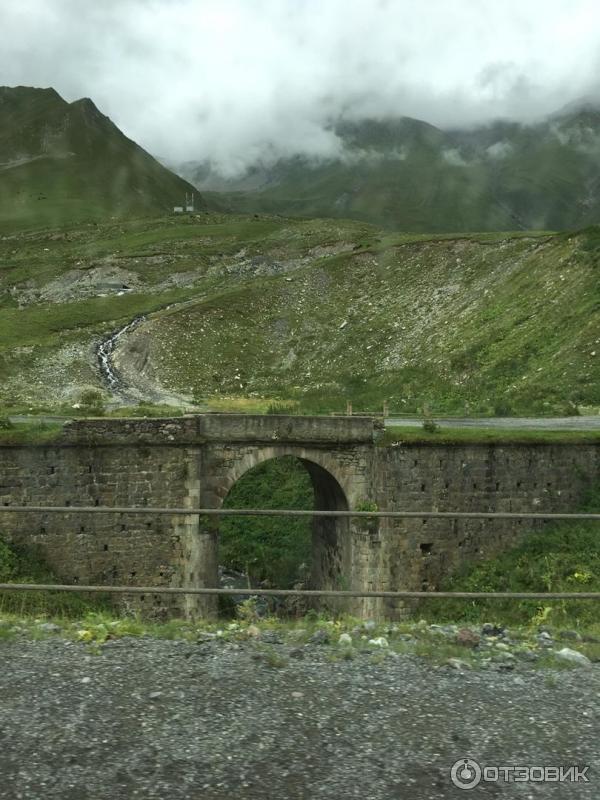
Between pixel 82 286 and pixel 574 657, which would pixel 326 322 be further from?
pixel 574 657

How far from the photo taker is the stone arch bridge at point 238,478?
60.5ft

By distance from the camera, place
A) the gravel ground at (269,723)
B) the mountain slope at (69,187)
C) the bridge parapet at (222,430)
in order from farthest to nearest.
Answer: the mountain slope at (69,187)
the bridge parapet at (222,430)
the gravel ground at (269,723)

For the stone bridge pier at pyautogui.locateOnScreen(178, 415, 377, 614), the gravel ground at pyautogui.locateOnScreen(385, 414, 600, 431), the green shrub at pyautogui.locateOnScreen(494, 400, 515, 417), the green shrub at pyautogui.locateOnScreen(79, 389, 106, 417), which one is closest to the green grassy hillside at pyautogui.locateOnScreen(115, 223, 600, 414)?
the green shrub at pyautogui.locateOnScreen(494, 400, 515, 417)

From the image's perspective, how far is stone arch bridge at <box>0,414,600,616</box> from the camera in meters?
18.4

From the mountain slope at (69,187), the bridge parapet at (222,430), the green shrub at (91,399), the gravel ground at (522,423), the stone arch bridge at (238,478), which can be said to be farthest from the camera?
the mountain slope at (69,187)

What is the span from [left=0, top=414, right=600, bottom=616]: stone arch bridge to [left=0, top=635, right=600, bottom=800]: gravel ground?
1131cm

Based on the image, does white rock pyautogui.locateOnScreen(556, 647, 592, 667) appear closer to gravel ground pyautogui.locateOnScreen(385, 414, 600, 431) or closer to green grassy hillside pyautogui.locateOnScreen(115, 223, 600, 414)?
gravel ground pyautogui.locateOnScreen(385, 414, 600, 431)

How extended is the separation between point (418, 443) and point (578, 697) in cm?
1430

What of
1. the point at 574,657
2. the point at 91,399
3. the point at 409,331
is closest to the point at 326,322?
the point at 409,331
